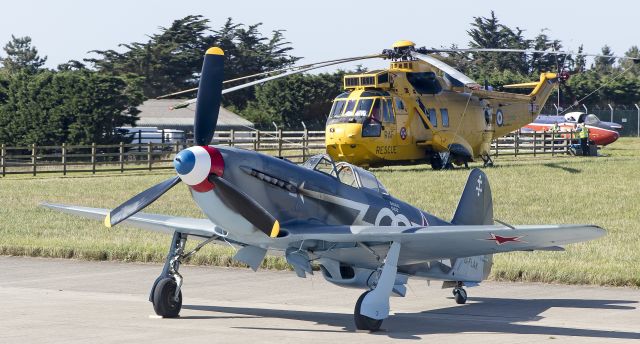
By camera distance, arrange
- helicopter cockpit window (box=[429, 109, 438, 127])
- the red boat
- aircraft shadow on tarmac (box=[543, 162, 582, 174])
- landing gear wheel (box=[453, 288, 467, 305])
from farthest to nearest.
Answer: the red boat
aircraft shadow on tarmac (box=[543, 162, 582, 174])
helicopter cockpit window (box=[429, 109, 438, 127])
landing gear wheel (box=[453, 288, 467, 305])

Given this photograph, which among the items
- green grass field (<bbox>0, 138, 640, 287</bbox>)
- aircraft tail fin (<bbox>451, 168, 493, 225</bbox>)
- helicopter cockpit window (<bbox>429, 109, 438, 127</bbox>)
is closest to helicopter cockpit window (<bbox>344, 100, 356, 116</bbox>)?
green grass field (<bbox>0, 138, 640, 287</bbox>)

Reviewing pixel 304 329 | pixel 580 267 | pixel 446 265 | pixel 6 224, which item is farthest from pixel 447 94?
pixel 304 329

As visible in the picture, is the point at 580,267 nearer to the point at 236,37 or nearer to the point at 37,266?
the point at 37,266

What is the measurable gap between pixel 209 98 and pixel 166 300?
255 cm

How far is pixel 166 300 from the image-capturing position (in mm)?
14102

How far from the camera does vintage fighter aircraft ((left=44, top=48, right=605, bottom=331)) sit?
1299 cm

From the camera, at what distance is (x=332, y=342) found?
40.1ft

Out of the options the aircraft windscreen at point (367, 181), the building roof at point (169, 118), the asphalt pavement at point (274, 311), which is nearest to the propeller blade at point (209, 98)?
the aircraft windscreen at point (367, 181)

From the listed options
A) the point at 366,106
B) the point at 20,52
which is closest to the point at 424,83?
the point at 366,106

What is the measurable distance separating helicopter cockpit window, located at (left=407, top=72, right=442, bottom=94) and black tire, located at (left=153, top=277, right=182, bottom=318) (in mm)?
27668

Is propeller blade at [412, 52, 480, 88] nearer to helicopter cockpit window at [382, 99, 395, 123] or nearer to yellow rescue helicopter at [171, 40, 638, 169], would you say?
yellow rescue helicopter at [171, 40, 638, 169]

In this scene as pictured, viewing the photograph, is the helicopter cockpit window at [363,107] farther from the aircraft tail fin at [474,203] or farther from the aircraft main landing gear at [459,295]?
the aircraft main landing gear at [459,295]

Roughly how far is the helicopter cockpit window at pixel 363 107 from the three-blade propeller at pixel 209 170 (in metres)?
25.2

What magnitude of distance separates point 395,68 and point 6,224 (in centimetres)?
1741
